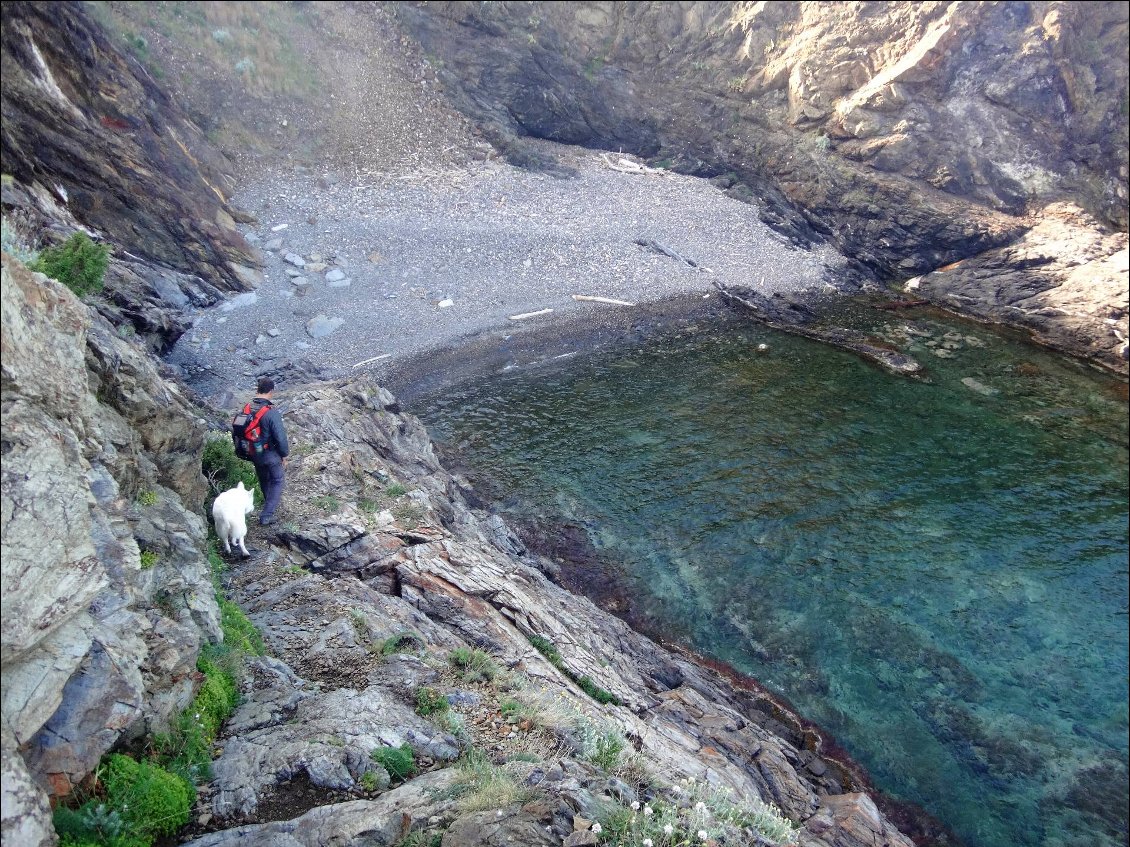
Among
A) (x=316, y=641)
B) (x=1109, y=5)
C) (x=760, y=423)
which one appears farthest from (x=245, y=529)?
(x=1109, y=5)

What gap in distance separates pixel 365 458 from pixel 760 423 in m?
12.7

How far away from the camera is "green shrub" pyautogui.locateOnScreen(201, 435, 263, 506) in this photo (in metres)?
10.6

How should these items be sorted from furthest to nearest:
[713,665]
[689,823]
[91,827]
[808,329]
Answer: [808,329] < [713,665] < [689,823] < [91,827]

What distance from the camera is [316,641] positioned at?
Answer: 303 inches

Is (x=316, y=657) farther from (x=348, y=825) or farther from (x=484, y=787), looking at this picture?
(x=484, y=787)

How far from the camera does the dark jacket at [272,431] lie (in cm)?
1006

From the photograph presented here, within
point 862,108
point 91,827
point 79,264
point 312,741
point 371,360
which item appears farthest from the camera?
point 862,108

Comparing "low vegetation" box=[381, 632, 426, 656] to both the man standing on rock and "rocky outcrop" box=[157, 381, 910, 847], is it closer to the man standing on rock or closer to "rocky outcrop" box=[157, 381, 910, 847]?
"rocky outcrop" box=[157, 381, 910, 847]

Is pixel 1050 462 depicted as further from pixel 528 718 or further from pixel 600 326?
pixel 528 718

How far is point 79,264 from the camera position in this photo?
1184cm

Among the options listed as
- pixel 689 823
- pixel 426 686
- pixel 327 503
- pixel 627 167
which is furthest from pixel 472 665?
pixel 627 167

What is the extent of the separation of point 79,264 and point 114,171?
38.8 feet

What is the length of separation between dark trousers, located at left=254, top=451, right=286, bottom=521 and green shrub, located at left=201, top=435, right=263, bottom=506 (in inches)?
13.2

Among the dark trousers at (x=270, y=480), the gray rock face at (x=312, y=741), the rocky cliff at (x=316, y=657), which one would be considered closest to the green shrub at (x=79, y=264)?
the rocky cliff at (x=316, y=657)
